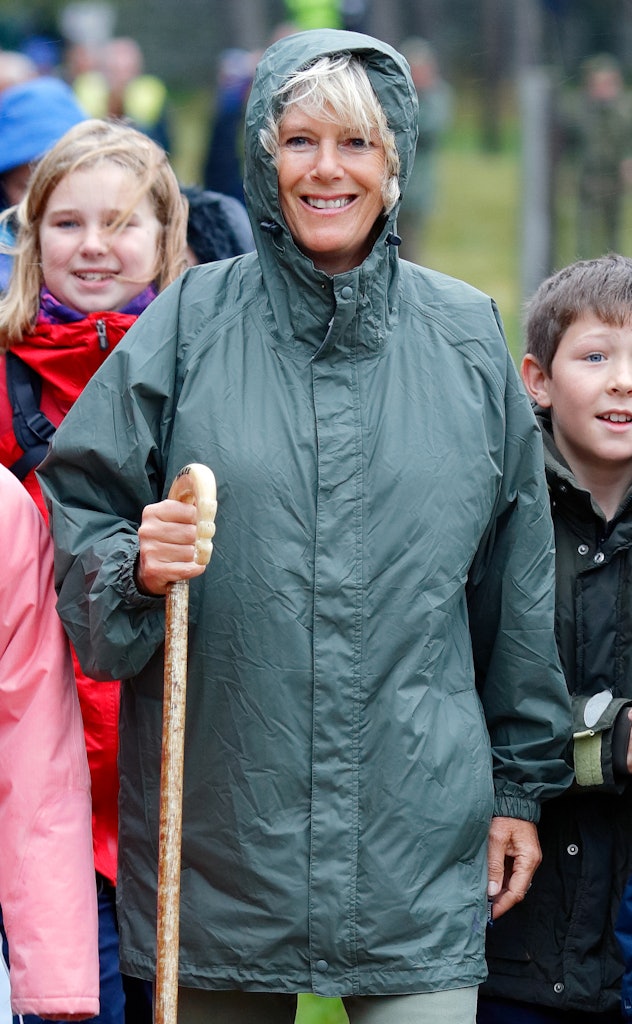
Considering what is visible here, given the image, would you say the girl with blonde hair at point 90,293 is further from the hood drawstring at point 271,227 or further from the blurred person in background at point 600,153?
the blurred person in background at point 600,153

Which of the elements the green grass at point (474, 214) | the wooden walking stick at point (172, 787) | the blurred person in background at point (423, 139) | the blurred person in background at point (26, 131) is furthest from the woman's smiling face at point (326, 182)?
the blurred person in background at point (423, 139)

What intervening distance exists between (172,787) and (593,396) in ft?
4.42

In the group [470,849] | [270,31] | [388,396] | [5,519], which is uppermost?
[270,31]

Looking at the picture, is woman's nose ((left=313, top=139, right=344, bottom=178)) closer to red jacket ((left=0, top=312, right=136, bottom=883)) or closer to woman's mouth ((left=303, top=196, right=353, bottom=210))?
woman's mouth ((left=303, top=196, right=353, bottom=210))

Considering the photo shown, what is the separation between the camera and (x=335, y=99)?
3279 mm

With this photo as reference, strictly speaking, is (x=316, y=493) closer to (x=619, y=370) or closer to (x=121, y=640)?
(x=121, y=640)

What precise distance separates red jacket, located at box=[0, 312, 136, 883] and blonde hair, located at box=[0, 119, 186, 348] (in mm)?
147

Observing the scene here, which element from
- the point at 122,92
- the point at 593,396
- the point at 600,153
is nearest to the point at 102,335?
the point at 593,396

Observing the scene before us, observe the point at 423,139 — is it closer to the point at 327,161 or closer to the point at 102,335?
the point at 102,335

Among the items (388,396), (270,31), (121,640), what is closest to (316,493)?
(388,396)

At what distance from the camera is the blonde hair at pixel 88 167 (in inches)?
164

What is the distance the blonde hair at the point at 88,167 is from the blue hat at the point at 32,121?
3.30 ft

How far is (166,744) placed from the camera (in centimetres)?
305

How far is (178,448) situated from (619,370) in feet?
3.46
